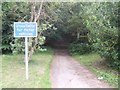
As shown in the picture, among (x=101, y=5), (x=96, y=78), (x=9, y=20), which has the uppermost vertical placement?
(x=101, y=5)

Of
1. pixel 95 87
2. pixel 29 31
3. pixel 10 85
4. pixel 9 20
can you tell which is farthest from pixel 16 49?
pixel 9 20

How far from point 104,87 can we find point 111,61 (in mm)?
4394

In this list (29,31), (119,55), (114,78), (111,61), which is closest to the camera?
(29,31)

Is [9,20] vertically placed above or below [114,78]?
above

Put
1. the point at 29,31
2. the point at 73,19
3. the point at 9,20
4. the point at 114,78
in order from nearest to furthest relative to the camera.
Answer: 1. the point at 29,31
2. the point at 114,78
3. the point at 9,20
4. the point at 73,19

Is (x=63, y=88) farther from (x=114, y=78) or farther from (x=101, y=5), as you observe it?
(x=101, y=5)

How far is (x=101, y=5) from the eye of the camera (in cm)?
1370

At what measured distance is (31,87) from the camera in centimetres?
838

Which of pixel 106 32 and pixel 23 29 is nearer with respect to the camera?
pixel 23 29

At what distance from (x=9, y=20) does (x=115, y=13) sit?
10.5 metres

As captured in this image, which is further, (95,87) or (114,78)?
(114,78)

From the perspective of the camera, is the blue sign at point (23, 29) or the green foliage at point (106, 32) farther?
the green foliage at point (106, 32)

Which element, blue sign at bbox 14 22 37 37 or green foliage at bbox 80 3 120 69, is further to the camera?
green foliage at bbox 80 3 120 69

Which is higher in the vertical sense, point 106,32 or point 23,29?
point 23,29
